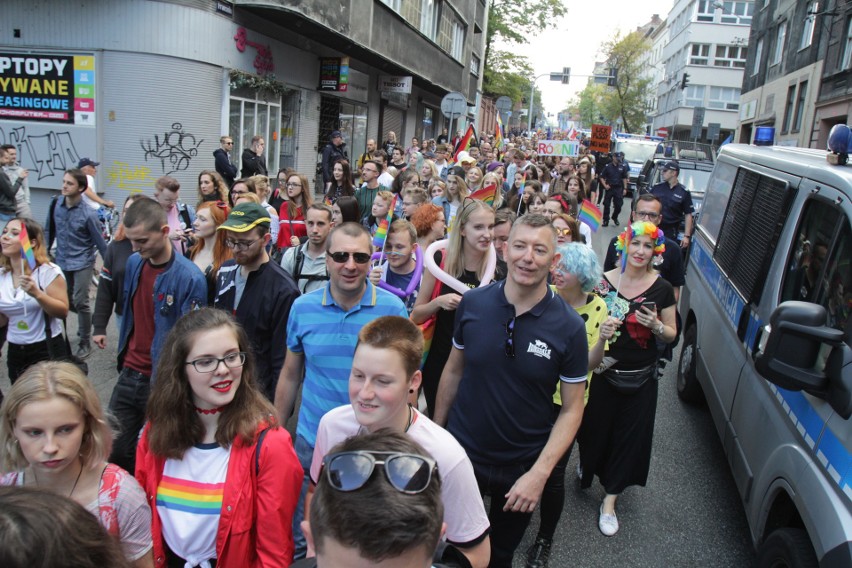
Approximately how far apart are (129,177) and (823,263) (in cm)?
1212

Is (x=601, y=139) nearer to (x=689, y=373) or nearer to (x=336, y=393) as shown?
(x=689, y=373)

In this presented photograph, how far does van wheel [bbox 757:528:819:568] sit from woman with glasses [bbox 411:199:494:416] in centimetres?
201

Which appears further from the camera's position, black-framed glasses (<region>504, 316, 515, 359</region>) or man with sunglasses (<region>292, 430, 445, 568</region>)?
black-framed glasses (<region>504, 316, 515, 359</region>)

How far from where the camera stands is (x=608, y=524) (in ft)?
13.9

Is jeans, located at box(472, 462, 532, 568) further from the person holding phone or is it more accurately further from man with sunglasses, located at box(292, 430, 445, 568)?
man with sunglasses, located at box(292, 430, 445, 568)

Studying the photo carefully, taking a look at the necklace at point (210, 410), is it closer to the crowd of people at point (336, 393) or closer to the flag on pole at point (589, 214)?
the crowd of people at point (336, 393)

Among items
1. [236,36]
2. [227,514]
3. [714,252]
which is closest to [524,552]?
[227,514]

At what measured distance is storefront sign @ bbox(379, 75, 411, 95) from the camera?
2269 cm

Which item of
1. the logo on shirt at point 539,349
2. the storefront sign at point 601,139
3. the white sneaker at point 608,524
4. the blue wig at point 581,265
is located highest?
the storefront sign at point 601,139

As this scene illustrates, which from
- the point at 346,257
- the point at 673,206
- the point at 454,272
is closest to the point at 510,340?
the point at 346,257

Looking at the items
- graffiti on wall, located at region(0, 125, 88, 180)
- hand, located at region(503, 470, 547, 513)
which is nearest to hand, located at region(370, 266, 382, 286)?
hand, located at region(503, 470, 547, 513)

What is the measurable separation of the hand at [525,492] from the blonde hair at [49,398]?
162 cm

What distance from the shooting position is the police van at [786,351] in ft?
8.66

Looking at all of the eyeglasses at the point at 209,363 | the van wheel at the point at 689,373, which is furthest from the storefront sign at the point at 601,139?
the eyeglasses at the point at 209,363
